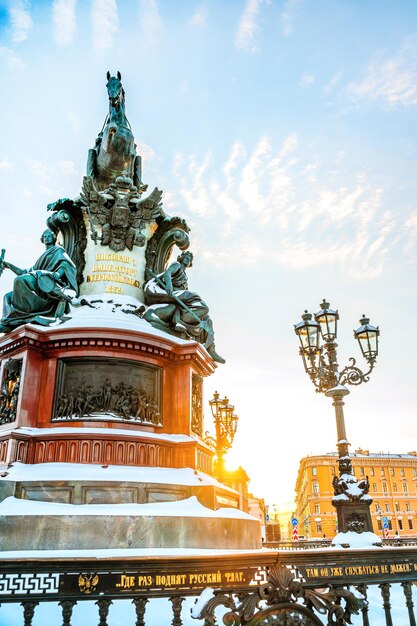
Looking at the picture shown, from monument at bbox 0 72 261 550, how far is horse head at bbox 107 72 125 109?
2.00 m

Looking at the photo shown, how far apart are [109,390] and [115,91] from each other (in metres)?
10.5

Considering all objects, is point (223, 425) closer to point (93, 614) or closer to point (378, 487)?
point (93, 614)

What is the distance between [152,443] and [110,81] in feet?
40.0

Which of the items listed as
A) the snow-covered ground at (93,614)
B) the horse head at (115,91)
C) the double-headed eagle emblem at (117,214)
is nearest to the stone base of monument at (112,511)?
the snow-covered ground at (93,614)

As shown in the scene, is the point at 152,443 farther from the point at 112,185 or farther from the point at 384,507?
the point at 384,507

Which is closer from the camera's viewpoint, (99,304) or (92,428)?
(92,428)

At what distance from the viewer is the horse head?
16.6 m

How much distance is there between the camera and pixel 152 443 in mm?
10555

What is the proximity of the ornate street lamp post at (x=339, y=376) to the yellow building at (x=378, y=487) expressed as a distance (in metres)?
75.4

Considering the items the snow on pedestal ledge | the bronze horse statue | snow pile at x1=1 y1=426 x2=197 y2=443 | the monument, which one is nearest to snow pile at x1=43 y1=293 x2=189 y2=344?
the monument

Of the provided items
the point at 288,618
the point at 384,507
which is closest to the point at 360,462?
the point at 384,507

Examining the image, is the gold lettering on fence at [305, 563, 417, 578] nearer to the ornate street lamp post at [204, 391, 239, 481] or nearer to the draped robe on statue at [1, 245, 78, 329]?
the draped robe on statue at [1, 245, 78, 329]

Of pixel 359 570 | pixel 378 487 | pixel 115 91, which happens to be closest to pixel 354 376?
pixel 359 570

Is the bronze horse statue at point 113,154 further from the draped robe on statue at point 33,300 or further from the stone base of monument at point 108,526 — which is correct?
the stone base of monument at point 108,526
